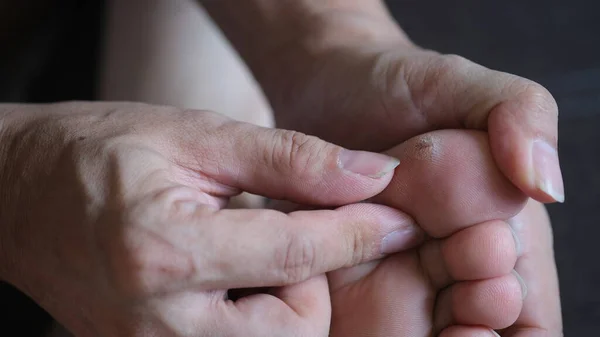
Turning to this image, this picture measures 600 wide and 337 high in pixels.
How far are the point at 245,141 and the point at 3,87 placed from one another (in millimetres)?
571

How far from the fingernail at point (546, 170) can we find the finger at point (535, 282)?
0.11 m

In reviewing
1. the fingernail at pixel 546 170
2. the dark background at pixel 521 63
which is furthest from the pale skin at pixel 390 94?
the dark background at pixel 521 63

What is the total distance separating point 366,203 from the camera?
1.97 ft

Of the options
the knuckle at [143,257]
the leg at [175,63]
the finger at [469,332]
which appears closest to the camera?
the knuckle at [143,257]

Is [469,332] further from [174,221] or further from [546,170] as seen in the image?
[174,221]

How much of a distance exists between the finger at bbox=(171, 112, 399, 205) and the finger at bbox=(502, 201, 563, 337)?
195 mm

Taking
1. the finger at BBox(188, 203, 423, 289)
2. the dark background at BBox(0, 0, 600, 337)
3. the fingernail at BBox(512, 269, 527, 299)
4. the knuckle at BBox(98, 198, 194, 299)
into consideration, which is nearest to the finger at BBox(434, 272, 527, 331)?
the fingernail at BBox(512, 269, 527, 299)

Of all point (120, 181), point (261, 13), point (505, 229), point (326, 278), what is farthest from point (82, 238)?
point (261, 13)

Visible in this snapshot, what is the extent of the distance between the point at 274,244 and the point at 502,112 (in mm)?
232

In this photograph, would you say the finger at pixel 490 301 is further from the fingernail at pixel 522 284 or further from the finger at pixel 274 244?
the finger at pixel 274 244

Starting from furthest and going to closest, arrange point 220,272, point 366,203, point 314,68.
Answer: point 314,68, point 366,203, point 220,272

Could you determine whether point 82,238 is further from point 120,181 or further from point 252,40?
point 252,40

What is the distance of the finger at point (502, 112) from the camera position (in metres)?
0.54

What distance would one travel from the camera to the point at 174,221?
0.49 m
